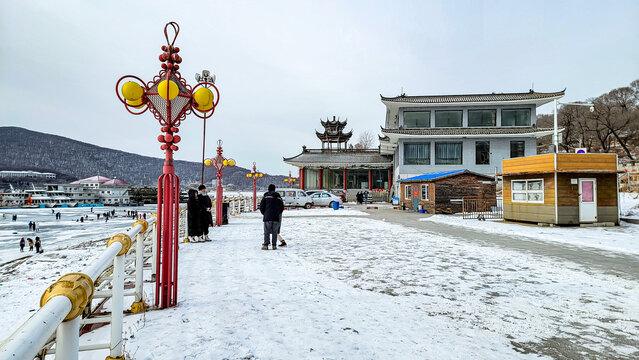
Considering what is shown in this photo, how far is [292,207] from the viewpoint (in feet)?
89.4

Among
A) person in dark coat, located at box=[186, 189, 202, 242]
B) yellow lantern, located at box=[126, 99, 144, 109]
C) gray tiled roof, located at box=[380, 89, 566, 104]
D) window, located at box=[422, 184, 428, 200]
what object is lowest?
person in dark coat, located at box=[186, 189, 202, 242]

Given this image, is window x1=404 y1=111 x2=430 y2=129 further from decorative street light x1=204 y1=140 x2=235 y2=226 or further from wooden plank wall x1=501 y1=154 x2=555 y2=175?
decorative street light x1=204 y1=140 x2=235 y2=226

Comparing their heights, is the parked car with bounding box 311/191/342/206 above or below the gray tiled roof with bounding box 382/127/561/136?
below

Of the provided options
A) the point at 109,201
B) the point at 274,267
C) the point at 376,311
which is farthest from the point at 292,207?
the point at 109,201

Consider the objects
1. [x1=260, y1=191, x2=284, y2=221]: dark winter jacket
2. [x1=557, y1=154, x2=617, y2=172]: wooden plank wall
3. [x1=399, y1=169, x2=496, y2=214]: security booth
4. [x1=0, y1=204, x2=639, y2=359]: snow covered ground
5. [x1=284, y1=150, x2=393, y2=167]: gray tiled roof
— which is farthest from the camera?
[x1=284, y1=150, x2=393, y2=167]: gray tiled roof

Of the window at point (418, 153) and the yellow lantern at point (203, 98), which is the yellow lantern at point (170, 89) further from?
the window at point (418, 153)

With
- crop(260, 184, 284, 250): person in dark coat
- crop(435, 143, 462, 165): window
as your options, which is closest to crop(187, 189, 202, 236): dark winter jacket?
crop(260, 184, 284, 250): person in dark coat

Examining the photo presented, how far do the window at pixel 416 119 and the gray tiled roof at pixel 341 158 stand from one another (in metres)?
6.56

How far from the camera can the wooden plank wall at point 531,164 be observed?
1324 centimetres

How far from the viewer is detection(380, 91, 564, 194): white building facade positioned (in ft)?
97.8

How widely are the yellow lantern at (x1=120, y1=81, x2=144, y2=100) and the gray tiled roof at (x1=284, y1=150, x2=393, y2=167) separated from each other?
32.8m

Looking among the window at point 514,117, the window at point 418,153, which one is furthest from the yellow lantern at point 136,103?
the window at point 514,117

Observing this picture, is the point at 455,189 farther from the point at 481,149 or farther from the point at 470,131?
the point at 481,149

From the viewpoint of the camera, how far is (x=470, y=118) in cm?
3136
